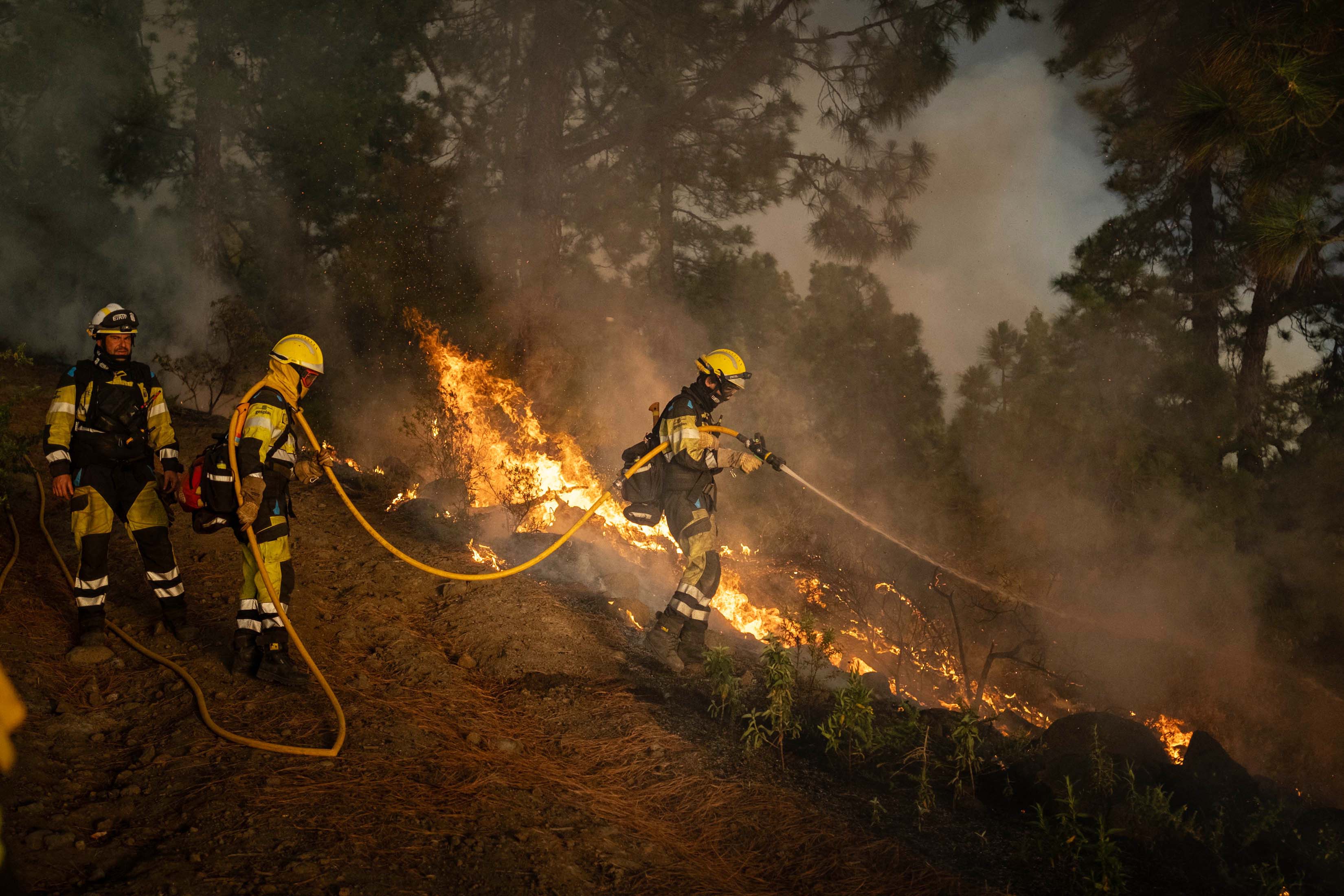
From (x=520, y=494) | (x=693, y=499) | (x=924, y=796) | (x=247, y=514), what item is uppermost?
(x=520, y=494)

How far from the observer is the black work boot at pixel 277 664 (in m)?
4.54

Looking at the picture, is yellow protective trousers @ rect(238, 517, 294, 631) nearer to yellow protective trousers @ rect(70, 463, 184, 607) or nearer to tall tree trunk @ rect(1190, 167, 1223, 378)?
yellow protective trousers @ rect(70, 463, 184, 607)

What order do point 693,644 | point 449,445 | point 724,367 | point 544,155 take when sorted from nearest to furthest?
point 693,644 → point 724,367 → point 449,445 → point 544,155

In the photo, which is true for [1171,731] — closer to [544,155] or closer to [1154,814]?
[1154,814]

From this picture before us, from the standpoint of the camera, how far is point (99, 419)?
480 cm

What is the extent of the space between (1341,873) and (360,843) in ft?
15.1

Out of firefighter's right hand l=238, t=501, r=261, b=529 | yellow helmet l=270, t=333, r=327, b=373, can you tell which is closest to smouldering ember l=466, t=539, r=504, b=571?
yellow helmet l=270, t=333, r=327, b=373

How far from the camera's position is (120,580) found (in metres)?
5.91

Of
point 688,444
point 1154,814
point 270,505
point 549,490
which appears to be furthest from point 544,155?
point 1154,814

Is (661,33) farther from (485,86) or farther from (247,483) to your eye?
(247,483)

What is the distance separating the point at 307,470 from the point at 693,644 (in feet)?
9.86

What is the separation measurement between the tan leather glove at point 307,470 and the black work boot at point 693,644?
A: 2859 millimetres

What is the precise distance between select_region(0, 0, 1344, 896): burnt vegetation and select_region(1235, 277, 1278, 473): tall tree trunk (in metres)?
0.05

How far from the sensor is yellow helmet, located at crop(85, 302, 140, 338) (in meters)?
4.74
